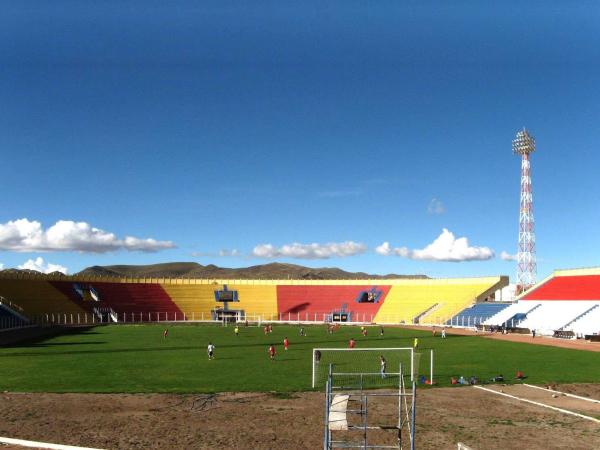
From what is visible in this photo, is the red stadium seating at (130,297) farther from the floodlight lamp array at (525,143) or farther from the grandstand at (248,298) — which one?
the floodlight lamp array at (525,143)

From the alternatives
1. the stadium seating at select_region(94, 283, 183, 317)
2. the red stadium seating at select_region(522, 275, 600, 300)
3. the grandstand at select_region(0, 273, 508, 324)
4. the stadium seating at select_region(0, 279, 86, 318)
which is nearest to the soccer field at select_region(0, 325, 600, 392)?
the red stadium seating at select_region(522, 275, 600, 300)

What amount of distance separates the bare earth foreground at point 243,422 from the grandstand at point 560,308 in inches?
1682

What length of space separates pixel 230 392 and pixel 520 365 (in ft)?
74.2

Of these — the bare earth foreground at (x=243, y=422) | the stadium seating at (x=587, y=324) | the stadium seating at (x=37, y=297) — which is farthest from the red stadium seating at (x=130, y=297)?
the bare earth foreground at (x=243, y=422)

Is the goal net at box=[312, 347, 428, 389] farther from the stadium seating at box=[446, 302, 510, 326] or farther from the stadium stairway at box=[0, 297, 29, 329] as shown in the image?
the stadium stairway at box=[0, 297, 29, 329]

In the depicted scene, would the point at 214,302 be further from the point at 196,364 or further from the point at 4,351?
the point at 196,364

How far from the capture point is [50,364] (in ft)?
128

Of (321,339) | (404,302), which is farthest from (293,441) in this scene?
(404,302)

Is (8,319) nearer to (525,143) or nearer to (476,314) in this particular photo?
(476,314)

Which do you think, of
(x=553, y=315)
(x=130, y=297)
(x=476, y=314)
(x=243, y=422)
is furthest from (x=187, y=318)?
(x=243, y=422)

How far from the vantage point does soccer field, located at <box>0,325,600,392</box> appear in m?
30.9

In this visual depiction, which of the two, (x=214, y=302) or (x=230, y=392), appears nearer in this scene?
(x=230, y=392)

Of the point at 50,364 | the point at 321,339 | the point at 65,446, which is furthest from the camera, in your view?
the point at 321,339

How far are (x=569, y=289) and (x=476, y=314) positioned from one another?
45.4ft
